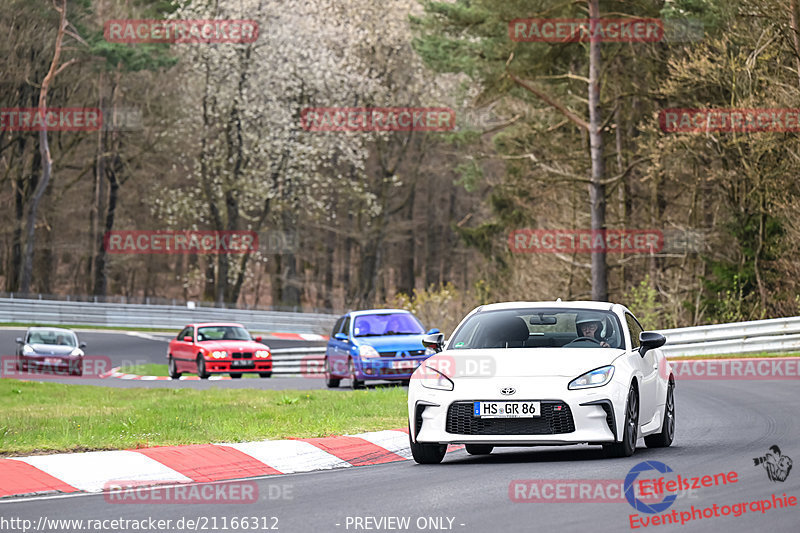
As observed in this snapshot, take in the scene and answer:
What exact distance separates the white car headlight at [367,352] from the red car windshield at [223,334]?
9210mm

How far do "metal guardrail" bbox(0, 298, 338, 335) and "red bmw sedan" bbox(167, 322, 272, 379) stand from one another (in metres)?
22.6

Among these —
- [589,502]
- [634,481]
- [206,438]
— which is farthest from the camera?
[206,438]

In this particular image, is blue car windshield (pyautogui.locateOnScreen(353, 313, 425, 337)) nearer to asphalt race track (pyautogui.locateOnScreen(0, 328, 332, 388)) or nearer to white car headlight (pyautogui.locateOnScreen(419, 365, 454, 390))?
asphalt race track (pyautogui.locateOnScreen(0, 328, 332, 388))

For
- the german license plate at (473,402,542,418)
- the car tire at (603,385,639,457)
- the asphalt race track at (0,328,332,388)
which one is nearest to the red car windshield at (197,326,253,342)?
the asphalt race track at (0,328,332,388)

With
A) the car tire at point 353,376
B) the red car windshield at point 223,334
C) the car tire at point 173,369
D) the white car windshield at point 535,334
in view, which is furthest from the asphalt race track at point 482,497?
the car tire at point 173,369

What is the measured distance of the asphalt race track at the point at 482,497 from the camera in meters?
8.13

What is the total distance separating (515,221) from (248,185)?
14.7m

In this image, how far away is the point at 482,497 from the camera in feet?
30.4

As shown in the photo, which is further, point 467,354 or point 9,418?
point 9,418

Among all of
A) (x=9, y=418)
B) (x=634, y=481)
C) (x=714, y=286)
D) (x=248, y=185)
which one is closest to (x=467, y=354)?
(x=634, y=481)

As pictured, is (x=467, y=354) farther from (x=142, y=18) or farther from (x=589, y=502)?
(x=142, y=18)

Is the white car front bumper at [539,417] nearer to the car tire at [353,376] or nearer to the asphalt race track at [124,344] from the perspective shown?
the car tire at [353,376]

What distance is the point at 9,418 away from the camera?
16.3 meters

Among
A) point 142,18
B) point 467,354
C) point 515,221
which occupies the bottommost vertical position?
point 467,354
